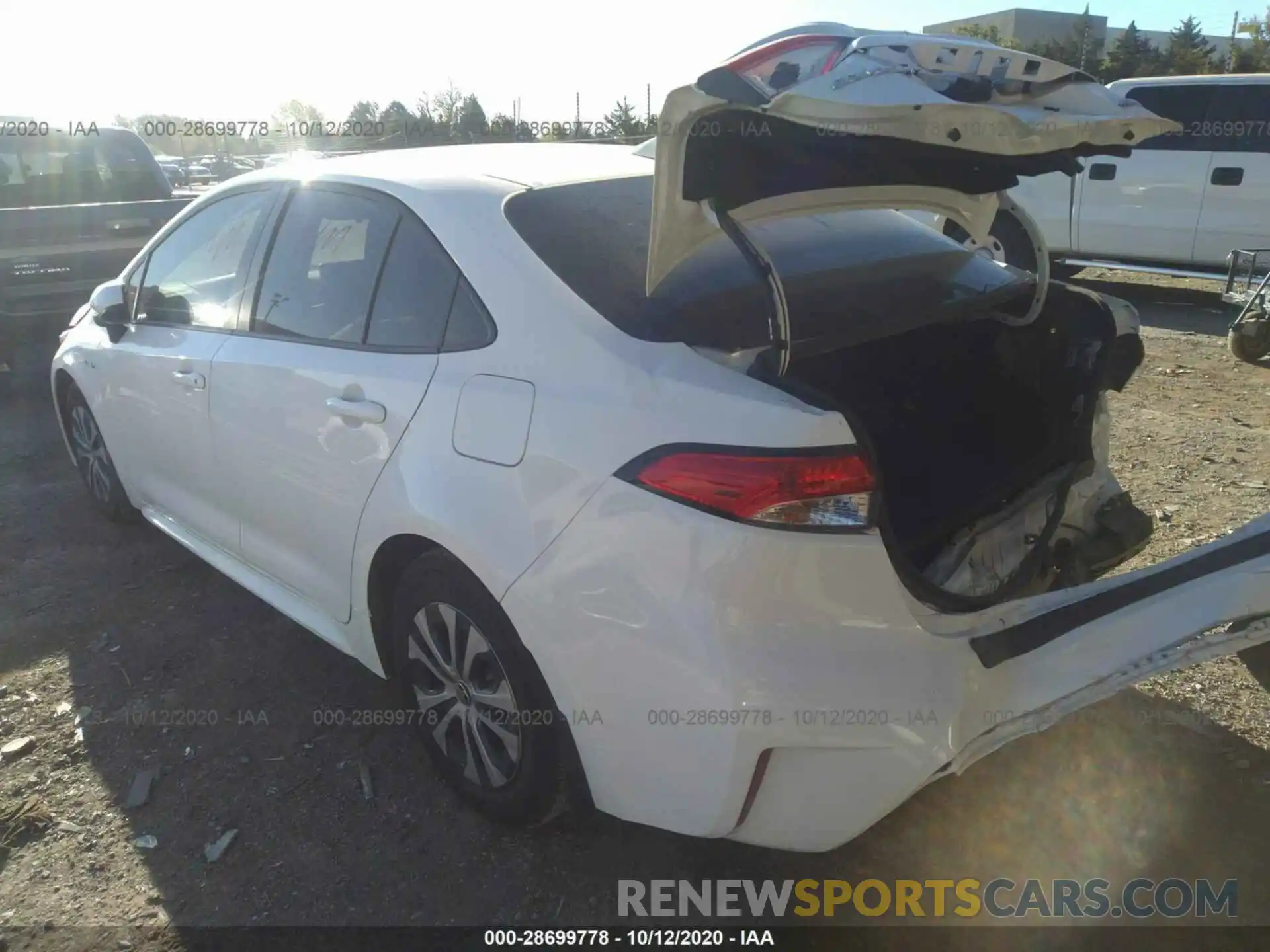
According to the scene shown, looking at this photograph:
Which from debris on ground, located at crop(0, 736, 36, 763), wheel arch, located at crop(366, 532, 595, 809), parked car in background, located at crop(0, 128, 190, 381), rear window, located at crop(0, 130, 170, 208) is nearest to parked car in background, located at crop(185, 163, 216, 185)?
rear window, located at crop(0, 130, 170, 208)

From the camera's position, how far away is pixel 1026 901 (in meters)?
2.26

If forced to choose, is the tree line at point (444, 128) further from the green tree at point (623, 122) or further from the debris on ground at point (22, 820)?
the debris on ground at point (22, 820)

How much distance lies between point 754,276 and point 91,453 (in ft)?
12.0

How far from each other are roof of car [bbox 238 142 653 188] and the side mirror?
3.22 ft

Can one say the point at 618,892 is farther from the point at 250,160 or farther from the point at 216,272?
the point at 250,160

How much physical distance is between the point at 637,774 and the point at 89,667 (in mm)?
2400

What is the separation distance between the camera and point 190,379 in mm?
3246

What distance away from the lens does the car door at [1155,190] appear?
8.53m

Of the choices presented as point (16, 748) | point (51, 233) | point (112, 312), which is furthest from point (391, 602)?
point (51, 233)

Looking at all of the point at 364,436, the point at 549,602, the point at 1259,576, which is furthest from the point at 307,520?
the point at 1259,576

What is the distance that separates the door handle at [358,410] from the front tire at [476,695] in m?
0.39

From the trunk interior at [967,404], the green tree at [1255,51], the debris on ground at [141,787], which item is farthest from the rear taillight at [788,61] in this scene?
the green tree at [1255,51]

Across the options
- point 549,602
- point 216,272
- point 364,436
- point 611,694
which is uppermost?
point 216,272

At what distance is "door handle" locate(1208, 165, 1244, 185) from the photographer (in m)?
8.33
